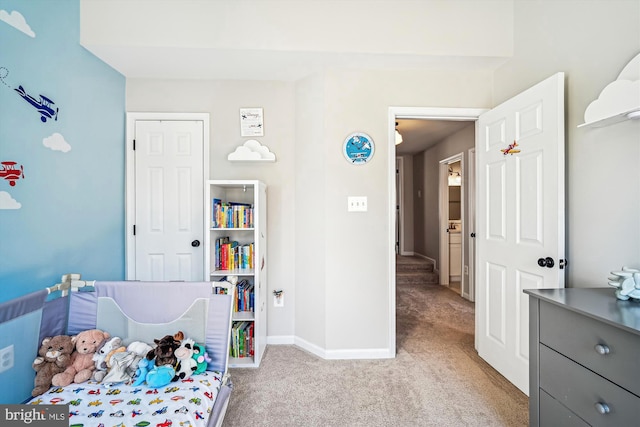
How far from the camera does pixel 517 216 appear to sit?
6.23 ft

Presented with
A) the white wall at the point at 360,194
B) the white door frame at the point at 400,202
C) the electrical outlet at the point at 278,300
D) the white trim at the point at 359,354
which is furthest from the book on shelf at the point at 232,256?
the white door frame at the point at 400,202

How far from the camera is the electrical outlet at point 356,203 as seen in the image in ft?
7.77

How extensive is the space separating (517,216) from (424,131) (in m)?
2.72

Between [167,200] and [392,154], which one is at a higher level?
[392,154]

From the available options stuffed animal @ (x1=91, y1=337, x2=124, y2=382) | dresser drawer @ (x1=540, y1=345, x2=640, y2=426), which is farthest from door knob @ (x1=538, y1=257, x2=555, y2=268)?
stuffed animal @ (x1=91, y1=337, x2=124, y2=382)

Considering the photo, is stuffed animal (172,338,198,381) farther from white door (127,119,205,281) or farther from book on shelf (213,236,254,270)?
white door (127,119,205,281)

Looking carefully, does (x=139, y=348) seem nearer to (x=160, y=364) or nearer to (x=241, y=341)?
(x=160, y=364)

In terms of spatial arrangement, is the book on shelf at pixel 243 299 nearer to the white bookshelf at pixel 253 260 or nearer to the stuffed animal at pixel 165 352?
the white bookshelf at pixel 253 260

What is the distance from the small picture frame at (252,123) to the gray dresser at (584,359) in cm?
233

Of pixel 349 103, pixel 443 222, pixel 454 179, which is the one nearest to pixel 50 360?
pixel 349 103

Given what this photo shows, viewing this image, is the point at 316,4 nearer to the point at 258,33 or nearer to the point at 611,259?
the point at 258,33

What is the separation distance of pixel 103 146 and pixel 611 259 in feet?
11.5

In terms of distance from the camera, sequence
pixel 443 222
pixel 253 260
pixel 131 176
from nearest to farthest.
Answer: pixel 253 260, pixel 131 176, pixel 443 222

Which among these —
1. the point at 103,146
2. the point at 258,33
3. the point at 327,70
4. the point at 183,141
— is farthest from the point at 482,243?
the point at 103,146
